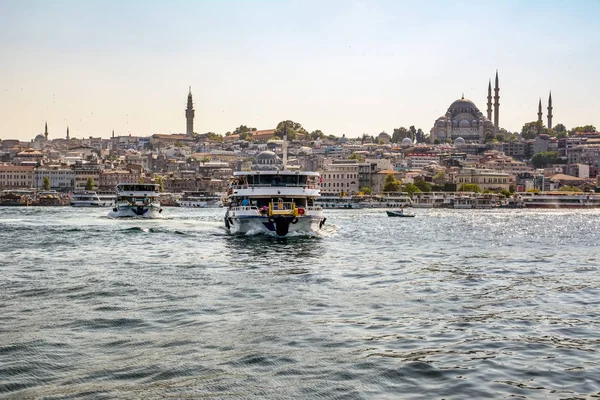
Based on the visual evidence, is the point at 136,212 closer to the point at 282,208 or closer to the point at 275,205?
the point at 275,205

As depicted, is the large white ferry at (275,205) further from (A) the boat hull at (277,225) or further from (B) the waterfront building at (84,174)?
(B) the waterfront building at (84,174)

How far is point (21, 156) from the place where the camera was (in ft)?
655

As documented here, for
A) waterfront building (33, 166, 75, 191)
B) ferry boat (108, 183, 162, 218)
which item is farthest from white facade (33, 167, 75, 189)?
ferry boat (108, 183, 162, 218)

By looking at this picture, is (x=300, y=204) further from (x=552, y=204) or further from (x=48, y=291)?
(x=552, y=204)

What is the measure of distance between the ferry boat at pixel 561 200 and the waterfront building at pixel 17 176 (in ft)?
310

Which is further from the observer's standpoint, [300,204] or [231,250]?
[300,204]

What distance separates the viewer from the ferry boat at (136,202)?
6988 centimetres

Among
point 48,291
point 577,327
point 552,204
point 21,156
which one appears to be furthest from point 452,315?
point 21,156

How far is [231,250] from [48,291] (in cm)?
1354

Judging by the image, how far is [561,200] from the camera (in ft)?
435

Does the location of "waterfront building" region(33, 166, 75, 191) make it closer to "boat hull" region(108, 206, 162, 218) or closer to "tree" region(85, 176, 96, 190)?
"tree" region(85, 176, 96, 190)

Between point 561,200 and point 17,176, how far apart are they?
103 m

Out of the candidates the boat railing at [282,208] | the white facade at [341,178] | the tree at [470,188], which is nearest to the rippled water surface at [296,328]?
the boat railing at [282,208]

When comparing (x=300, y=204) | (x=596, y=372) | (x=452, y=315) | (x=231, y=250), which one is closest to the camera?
(x=596, y=372)
